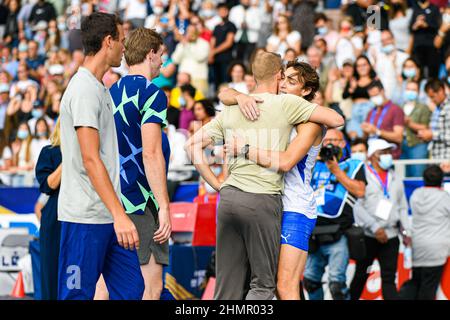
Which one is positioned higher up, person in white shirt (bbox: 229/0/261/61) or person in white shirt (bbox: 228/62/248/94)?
person in white shirt (bbox: 229/0/261/61)

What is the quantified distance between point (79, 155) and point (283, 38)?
11.2 m

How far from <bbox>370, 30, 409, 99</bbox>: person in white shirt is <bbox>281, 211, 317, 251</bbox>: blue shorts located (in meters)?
8.51

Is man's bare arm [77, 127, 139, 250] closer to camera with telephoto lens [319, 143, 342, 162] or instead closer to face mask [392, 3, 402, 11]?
camera with telephoto lens [319, 143, 342, 162]

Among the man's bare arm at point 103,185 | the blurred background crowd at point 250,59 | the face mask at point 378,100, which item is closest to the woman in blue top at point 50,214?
the man's bare arm at point 103,185

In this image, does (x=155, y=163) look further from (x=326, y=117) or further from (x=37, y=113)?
(x=37, y=113)

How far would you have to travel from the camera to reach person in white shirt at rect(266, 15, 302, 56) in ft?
54.6

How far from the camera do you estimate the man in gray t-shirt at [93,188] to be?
582 cm

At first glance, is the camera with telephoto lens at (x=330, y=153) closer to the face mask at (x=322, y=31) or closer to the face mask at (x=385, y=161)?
the face mask at (x=385, y=161)

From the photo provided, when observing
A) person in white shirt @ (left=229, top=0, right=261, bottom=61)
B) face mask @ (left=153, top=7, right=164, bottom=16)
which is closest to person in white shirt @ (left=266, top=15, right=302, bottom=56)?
person in white shirt @ (left=229, top=0, right=261, bottom=61)

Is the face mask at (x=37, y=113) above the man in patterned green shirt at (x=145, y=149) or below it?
below

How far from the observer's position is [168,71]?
707 inches

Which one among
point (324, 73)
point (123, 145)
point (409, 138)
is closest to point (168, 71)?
point (324, 73)

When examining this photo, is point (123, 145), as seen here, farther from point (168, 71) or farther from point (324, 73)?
point (168, 71)
